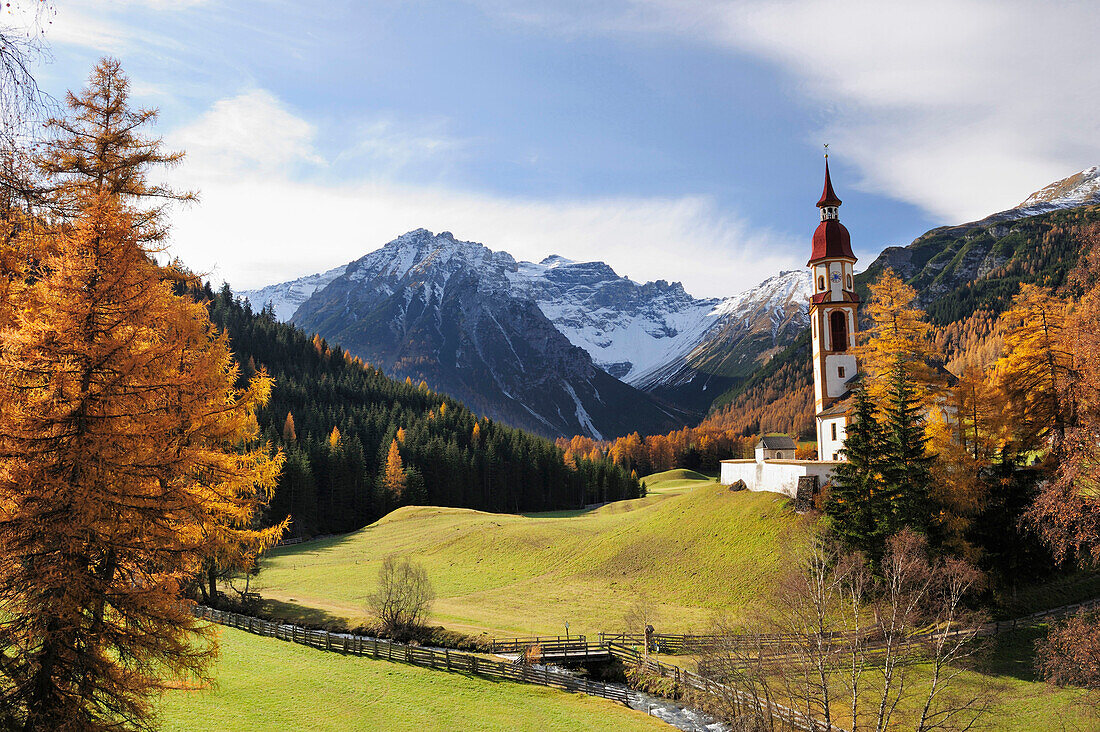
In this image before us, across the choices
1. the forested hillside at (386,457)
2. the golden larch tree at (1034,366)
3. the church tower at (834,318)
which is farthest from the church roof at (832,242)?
the forested hillside at (386,457)

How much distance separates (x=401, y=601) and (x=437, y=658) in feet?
25.4

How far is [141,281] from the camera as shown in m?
15.1

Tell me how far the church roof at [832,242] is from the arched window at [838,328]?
5534mm

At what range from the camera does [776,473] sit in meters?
56.9

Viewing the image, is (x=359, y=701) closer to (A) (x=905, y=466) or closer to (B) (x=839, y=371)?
(A) (x=905, y=466)

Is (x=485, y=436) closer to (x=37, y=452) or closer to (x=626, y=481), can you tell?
(x=626, y=481)

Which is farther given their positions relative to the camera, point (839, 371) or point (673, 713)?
point (839, 371)

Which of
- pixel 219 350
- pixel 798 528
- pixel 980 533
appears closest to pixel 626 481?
pixel 798 528

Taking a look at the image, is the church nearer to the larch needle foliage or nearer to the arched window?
the arched window

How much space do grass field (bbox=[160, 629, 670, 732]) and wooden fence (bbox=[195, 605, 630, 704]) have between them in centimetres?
87

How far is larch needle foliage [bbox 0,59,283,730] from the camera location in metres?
13.1

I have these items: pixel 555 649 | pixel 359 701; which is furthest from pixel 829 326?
pixel 359 701

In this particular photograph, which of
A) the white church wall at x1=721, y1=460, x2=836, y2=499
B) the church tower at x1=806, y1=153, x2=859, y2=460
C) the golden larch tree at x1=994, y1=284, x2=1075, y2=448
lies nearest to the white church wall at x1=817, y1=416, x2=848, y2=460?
the church tower at x1=806, y1=153, x2=859, y2=460

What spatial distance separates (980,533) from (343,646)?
4159cm
